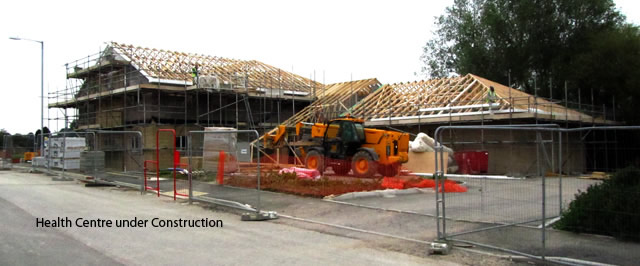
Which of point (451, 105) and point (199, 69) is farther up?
point (199, 69)

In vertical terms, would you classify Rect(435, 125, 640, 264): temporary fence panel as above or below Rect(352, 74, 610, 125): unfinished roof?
below

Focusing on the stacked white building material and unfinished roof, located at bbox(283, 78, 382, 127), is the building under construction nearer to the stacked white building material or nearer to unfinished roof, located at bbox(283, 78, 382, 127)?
unfinished roof, located at bbox(283, 78, 382, 127)

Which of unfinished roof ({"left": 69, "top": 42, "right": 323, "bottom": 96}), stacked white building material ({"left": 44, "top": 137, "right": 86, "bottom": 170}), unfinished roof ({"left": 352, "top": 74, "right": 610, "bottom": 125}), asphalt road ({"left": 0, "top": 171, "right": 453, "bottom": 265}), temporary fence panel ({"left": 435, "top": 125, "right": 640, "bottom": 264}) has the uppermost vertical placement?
unfinished roof ({"left": 69, "top": 42, "right": 323, "bottom": 96})

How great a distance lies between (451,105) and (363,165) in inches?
341

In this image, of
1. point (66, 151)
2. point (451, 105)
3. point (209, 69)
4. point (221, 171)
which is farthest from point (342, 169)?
point (209, 69)

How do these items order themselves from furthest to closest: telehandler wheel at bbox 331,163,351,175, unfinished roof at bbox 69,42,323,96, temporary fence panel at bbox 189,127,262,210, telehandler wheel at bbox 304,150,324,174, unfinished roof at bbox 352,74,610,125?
unfinished roof at bbox 69,42,323,96
unfinished roof at bbox 352,74,610,125
telehandler wheel at bbox 304,150,324,174
telehandler wheel at bbox 331,163,351,175
temporary fence panel at bbox 189,127,262,210

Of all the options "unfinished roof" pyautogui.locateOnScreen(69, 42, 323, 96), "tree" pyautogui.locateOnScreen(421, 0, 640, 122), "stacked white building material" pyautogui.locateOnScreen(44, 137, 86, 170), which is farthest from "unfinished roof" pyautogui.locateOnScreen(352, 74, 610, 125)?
"stacked white building material" pyautogui.locateOnScreen(44, 137, 86, 170)

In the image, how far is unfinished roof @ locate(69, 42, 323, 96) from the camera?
2877cm

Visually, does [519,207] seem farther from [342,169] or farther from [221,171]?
[342,169]

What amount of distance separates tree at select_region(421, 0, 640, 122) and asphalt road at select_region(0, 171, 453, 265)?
23.9 metres

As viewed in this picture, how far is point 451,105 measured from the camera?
25.1 meters

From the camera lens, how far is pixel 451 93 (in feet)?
89.5

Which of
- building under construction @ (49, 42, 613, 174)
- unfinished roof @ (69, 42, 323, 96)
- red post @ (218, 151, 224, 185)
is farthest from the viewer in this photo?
unfinished roof @ (69, 42, 323, 96)

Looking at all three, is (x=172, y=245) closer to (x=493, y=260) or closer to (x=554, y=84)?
(x=493, y=260)
